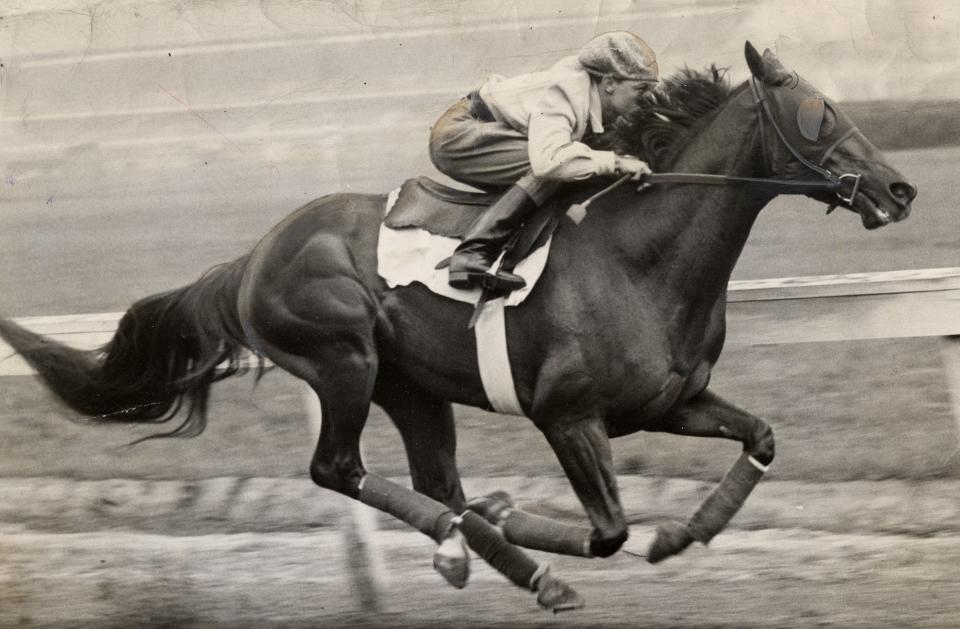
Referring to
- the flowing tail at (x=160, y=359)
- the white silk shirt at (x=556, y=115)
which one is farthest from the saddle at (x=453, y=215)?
the flowing tail at (x=160, y=359)

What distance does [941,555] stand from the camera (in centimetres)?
479

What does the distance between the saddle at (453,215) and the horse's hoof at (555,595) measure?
112 centimetres

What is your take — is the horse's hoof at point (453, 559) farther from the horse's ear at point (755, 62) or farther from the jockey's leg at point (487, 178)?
the horse's ear at point (755, 62)

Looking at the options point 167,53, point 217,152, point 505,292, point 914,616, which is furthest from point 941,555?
point 167,53

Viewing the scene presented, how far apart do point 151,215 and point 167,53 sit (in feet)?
1.98

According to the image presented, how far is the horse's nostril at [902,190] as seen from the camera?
4281 millimetres

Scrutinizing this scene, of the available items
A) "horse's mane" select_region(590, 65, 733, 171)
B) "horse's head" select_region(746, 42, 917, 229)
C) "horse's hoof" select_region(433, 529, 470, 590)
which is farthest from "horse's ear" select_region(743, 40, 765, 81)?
"horse's hoof" select_region(433, 529, 470, 590)

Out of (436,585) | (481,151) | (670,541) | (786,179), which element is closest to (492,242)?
(481,151)

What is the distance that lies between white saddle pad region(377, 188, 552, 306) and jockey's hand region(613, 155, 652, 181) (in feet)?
1.07

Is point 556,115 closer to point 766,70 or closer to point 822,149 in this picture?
point 766,70

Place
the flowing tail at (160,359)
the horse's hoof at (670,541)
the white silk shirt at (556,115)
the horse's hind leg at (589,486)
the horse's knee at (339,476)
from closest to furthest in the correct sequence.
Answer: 1. the white silk shirt at (556,115)
2. the horse's hind leg at (589,486)
3. the horse's hoof at (670,541)
4. the horse's knee at (339,476)
5. the flowing tail at (160,359)

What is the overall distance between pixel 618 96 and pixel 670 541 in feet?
4.90

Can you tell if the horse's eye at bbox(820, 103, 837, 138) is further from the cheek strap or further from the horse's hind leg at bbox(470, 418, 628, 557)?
the horse's hind leg at bbox(470, 418, 628, 557)

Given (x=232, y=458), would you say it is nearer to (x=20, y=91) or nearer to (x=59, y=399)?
(x=59, y=399)
